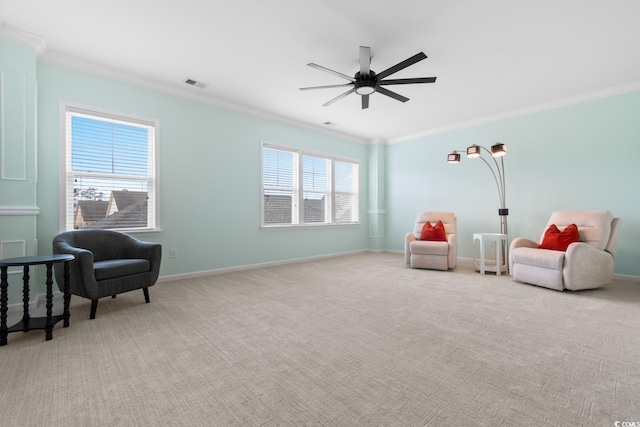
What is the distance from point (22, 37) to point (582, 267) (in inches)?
258

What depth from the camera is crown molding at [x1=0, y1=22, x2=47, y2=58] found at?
2.78 m

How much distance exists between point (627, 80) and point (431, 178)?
10.2ft

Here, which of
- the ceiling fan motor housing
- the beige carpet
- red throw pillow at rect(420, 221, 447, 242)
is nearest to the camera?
the beige carpet

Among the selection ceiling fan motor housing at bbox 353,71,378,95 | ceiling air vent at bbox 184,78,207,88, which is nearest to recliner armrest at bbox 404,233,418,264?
ceiling fan motor housing at bbox 353,71,378,95

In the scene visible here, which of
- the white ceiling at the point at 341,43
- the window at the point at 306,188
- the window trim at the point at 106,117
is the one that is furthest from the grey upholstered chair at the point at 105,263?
the window at the point at 306,188

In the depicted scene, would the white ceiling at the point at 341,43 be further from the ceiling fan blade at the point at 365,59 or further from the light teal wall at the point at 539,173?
the light teal wall at the point at 539,173

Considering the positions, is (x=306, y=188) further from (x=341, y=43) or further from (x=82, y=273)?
(x=82, y=273)

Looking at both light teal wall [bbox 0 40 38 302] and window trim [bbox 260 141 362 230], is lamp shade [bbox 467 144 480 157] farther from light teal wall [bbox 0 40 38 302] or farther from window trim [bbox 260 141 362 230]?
light teal wall [bbox 0 40 38 302]

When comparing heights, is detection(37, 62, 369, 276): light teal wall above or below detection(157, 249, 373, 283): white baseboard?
above

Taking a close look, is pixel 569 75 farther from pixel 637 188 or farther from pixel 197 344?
pixel 197 344

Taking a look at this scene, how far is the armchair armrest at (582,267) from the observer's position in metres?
3.37

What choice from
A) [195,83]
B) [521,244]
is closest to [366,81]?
[195,83]

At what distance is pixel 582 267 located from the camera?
3.38 m

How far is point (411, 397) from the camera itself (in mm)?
1503
